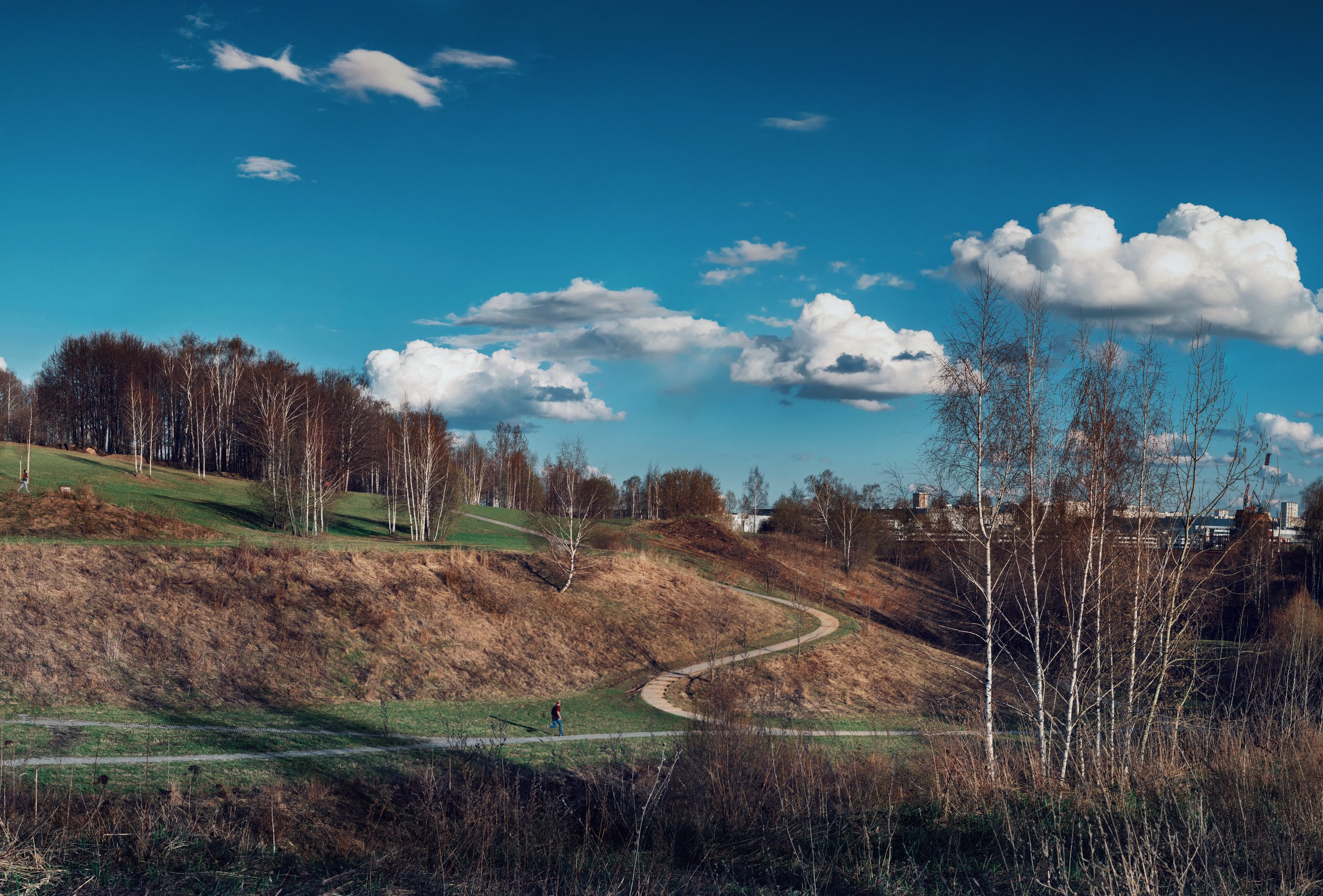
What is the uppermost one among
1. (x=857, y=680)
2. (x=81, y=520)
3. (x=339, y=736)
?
(x=81, y=520)


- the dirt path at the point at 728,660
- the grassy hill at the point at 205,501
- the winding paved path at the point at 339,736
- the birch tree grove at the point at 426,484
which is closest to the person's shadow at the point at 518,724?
the winding paved path at the point at 339,736

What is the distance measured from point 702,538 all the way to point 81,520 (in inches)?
1529

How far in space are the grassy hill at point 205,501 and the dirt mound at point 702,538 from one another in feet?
38.1

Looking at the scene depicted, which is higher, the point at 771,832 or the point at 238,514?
the point at 238,514

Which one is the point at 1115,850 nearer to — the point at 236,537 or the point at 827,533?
the point at 236,537

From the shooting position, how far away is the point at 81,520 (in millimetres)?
30500

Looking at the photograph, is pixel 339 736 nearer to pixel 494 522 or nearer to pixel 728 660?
pixel 728 660

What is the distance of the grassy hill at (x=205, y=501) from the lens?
37375 mm

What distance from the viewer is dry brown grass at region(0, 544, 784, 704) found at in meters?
21.0

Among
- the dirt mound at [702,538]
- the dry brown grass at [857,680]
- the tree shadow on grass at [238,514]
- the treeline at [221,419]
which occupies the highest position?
the treeline at [221,419]

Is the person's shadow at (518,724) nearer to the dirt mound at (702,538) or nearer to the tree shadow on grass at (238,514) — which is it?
the tree shadow on grass at (238,514)

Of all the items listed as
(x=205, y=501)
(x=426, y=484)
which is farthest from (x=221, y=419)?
(x=426, y=484)

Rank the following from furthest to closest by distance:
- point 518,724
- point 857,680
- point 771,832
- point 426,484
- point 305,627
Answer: point 426,484
point 857,680
point 305,627
point 518,724
point 771,832

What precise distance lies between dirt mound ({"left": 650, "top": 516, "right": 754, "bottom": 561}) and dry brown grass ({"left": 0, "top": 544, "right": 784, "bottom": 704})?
63.8 feet
